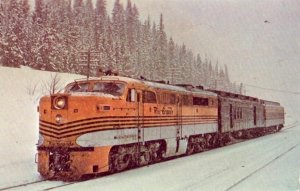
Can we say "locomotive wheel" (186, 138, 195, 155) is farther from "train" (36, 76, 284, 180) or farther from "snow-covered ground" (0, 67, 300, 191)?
"snow-covered ground" (0, 67, 300, 191)

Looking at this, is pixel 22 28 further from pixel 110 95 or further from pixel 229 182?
pixel 229 182

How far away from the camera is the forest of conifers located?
51862 mm

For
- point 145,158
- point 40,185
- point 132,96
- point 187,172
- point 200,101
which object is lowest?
point 40,185

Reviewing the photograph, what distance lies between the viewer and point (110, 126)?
14.4 metres

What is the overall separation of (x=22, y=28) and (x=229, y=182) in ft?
139

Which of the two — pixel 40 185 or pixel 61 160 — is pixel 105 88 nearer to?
pixel 61 160

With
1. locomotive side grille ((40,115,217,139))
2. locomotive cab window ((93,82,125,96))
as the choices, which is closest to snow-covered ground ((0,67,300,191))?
locomotive side grille ((40,115,217,139))

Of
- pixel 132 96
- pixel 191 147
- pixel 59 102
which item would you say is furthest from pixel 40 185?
pixel 191 147

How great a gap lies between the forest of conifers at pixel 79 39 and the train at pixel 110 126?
3268 centimetres

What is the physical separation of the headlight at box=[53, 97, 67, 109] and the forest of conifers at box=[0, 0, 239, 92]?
35.9 metres

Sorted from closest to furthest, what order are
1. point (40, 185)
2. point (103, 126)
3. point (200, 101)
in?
point (40, 185)
point (103, 126)
point (200, 101)

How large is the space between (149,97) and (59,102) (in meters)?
4.27

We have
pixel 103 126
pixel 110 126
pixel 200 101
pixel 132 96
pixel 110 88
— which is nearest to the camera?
pixel 103 126

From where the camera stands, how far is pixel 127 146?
15.7 metres
